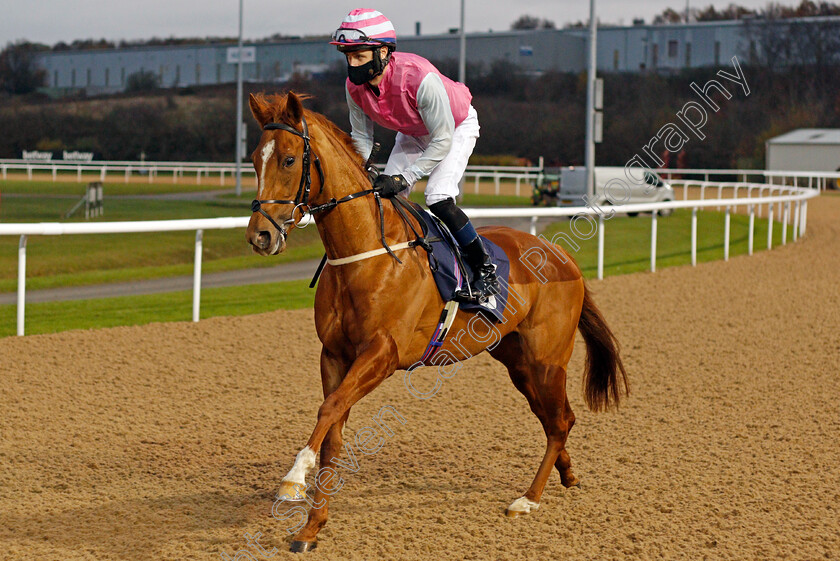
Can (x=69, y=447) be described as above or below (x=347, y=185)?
below

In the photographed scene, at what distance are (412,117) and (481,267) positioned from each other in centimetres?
73

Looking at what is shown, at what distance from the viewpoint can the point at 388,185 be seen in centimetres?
378

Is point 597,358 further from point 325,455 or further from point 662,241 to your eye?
point 662,241

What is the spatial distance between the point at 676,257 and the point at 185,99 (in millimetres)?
47049

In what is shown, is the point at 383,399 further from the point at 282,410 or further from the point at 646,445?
the point at 646,445

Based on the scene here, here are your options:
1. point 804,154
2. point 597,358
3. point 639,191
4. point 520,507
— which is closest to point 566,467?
point 520,507

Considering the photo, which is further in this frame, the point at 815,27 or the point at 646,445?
the point at 815,27

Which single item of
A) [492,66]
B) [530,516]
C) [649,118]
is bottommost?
[530,516]

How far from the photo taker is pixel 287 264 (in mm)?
13672

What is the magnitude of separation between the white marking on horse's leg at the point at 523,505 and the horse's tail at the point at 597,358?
0.94 m

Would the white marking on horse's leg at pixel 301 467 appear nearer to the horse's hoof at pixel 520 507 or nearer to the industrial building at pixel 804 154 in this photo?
the horse's hoof at pixel 520 507

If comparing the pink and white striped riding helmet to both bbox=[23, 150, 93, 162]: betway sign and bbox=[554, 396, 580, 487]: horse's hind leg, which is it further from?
bbox=[23, 150, 93, 162]: betway sign

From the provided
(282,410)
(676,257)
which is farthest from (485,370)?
(676,257)

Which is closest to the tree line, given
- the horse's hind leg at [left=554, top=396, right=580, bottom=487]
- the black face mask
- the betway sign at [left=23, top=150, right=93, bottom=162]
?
the betway sign at [left=23, top=150, right=93, bottom=162]
